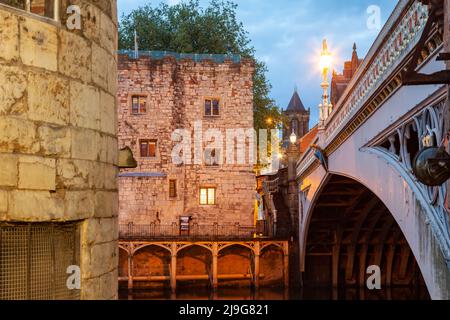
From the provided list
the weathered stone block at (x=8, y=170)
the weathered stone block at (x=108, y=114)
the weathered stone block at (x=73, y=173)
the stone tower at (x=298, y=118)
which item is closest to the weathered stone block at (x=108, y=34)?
the weathered stone block at (x=108, y=114)

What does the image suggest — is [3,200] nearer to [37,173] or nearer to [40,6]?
[37,173]

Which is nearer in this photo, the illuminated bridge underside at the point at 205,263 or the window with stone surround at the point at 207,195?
the illuminated bridge underside at the point at 205,263

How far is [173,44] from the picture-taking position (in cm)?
3922

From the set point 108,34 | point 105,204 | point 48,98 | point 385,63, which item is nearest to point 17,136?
point 48,98

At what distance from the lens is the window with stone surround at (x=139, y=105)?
32906 mm

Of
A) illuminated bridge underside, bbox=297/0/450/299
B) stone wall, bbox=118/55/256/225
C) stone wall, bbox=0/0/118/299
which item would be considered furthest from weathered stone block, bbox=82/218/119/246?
stone wall, bbox=118/55/256/225

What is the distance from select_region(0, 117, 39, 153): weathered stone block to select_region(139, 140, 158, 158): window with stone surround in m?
28.5

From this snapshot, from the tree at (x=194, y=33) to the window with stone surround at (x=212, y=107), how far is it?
6646 mm

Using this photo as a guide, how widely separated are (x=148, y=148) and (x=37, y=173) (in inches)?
1128

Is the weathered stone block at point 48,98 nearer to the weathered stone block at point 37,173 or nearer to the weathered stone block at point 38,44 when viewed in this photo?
the weathered stone block at point 38,44

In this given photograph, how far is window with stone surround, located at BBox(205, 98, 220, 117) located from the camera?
33250 mm

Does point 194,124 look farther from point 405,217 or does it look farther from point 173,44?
point 405,217
